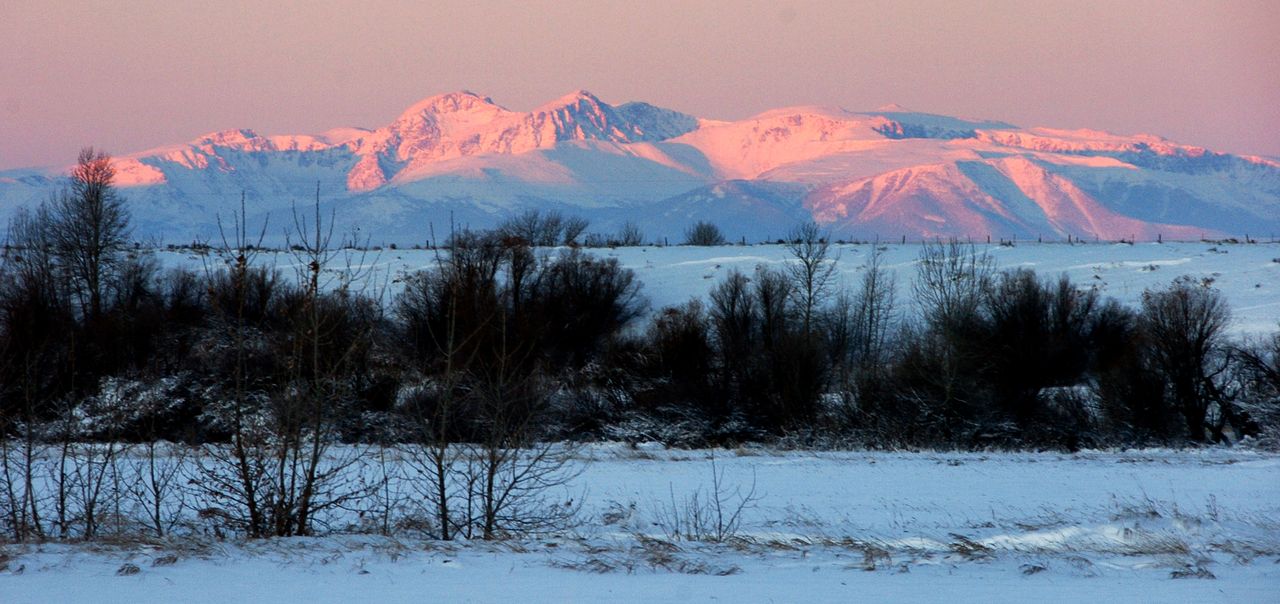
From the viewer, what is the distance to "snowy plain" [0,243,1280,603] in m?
8.09

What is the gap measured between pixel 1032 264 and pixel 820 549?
38688mm

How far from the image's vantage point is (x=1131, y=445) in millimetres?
28078

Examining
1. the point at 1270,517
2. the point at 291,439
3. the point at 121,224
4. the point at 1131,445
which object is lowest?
the point at 1131,445

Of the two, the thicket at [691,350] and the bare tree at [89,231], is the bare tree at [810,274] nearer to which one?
the thicket at [691,350]

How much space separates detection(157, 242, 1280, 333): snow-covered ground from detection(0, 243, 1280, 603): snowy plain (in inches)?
867

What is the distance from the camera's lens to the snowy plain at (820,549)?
26.6 ft

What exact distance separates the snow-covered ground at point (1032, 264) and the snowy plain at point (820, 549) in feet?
72.3

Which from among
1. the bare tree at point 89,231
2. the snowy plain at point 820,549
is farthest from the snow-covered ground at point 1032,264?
the snowy plain at point 820,549

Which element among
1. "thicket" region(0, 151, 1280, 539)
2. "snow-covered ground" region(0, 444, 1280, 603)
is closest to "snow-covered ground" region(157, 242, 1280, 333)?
"thicket" region(0, 151, 1280, 539)

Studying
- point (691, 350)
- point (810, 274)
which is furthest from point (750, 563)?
point (810, 274)

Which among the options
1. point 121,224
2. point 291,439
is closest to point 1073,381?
point 291,439

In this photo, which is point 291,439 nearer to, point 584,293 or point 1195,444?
point 1195,444

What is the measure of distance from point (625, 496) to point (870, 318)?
27537 millimetres

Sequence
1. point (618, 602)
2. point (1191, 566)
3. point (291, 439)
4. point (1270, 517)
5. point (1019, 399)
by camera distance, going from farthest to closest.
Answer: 1. point (1019, 399)
2. point (1270, 517)
3. point (291, 439)
4. point (1191, 566)
5. point (618, 602)
